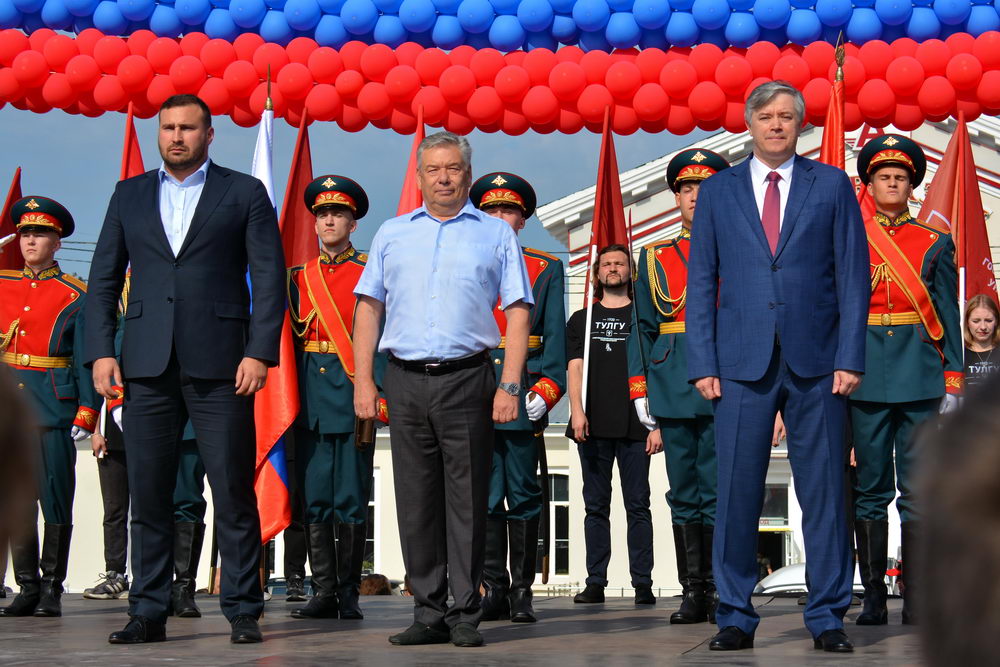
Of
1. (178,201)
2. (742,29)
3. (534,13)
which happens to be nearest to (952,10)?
(742,29)

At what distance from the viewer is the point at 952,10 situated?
7.97 meters

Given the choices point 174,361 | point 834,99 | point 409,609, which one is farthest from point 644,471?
point 174,361

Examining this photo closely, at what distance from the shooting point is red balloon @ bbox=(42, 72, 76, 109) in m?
8.35

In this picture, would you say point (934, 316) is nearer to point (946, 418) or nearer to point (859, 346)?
point (859, 346)

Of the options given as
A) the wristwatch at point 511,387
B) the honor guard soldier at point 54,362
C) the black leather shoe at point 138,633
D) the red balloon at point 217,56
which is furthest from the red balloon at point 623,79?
the black leather shoe at point 138,633

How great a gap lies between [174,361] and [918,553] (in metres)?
4.12

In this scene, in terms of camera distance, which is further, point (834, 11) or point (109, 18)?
point (109, 18)

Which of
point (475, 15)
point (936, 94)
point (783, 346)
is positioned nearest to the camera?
point (783, 346)

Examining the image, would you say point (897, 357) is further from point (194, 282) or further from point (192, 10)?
point (192, 10)

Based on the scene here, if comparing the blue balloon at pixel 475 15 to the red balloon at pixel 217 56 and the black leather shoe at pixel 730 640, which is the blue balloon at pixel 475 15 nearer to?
the red balloon at pixel 217 56

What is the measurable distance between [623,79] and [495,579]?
3621 mm

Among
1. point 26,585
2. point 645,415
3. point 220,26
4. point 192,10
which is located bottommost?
point 26,585

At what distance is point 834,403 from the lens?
4.51 meters

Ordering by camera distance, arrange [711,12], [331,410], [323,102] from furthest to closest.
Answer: [323,102], [711,12], [331,410]
